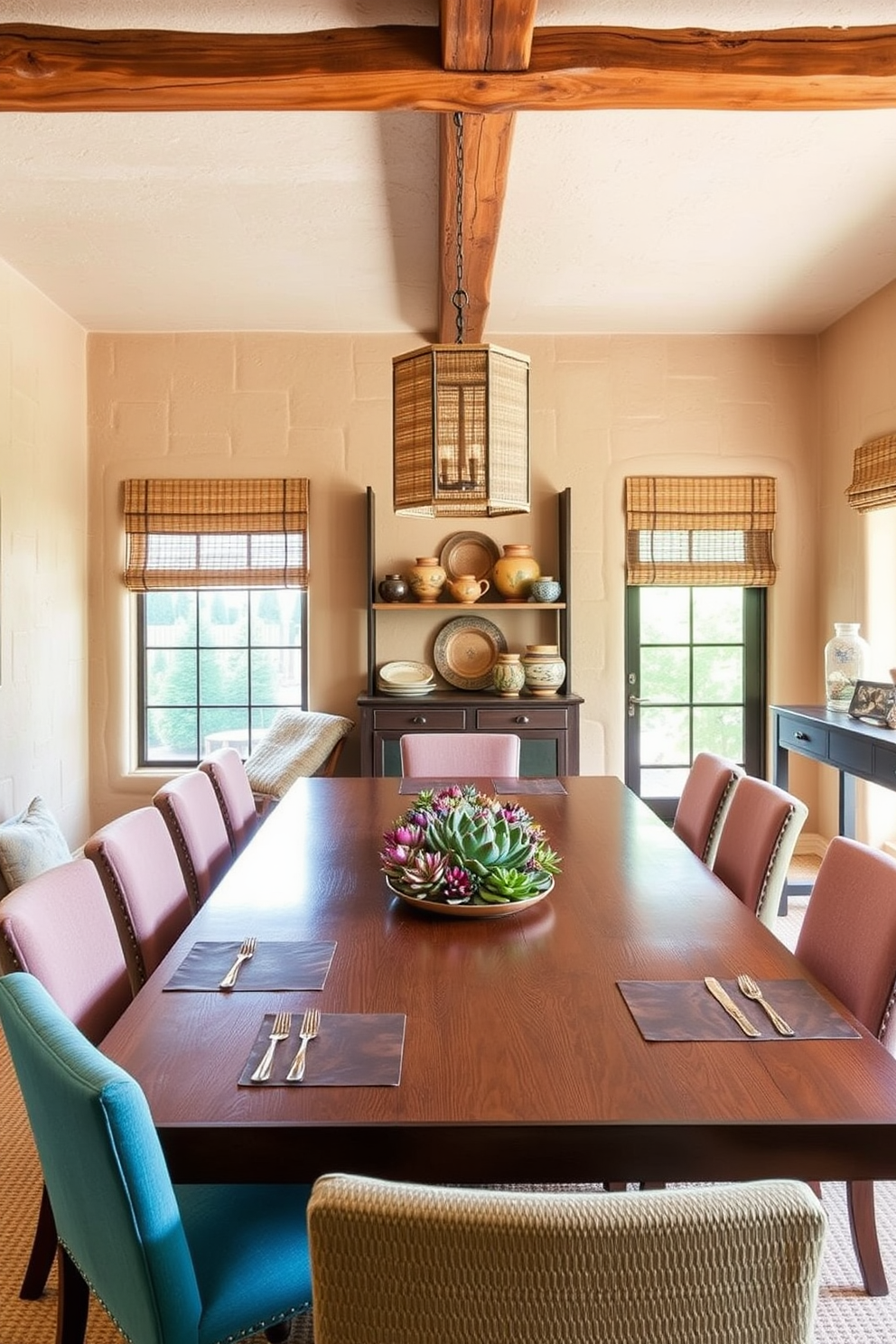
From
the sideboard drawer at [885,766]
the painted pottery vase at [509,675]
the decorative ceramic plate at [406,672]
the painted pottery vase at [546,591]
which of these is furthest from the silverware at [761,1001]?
the decorative ceramic plate at [406,672]

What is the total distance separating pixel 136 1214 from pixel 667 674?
4.18m

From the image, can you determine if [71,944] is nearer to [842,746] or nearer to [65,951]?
[65,951]

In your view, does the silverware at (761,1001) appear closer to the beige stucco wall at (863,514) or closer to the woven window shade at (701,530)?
the beige stucco wall at (863,514)

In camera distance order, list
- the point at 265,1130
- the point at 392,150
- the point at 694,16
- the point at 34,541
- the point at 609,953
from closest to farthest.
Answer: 1. the point at 265,1130
2. the point at 609,953
3. the point at 694,16
4. the point at 392,150
5. the point at 34,541

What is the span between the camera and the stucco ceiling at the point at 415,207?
2633 mm

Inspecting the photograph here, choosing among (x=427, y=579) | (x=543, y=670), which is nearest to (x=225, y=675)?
(x=427, y=579)

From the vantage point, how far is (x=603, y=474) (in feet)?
15.5

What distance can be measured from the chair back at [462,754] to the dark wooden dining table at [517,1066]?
154cm

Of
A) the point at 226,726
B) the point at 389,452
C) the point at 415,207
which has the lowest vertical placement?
the point at 226,726

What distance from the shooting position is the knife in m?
1.28

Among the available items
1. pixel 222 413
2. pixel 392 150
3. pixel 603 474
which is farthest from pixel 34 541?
pixel 603 474

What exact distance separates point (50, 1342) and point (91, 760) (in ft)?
11.1

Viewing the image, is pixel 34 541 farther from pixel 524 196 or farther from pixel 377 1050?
pixel 377 1050

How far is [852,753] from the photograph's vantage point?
3398 mm
